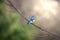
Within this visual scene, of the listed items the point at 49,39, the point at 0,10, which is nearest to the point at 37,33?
the point at 49,39

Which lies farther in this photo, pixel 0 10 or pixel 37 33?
pixel 37 33

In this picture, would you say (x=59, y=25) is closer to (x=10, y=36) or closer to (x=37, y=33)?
(x=37, y=33)

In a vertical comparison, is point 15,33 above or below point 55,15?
below

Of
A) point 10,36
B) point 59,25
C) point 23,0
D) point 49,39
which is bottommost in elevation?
point 10,36

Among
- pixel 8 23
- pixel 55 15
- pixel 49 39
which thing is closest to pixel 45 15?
pixel 55 15

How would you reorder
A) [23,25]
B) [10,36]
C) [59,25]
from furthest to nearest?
[59,25], [23,25], [10,36]

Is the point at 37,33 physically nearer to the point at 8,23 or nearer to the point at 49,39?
the point at 49,39

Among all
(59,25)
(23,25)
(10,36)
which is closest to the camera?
(10,36)
